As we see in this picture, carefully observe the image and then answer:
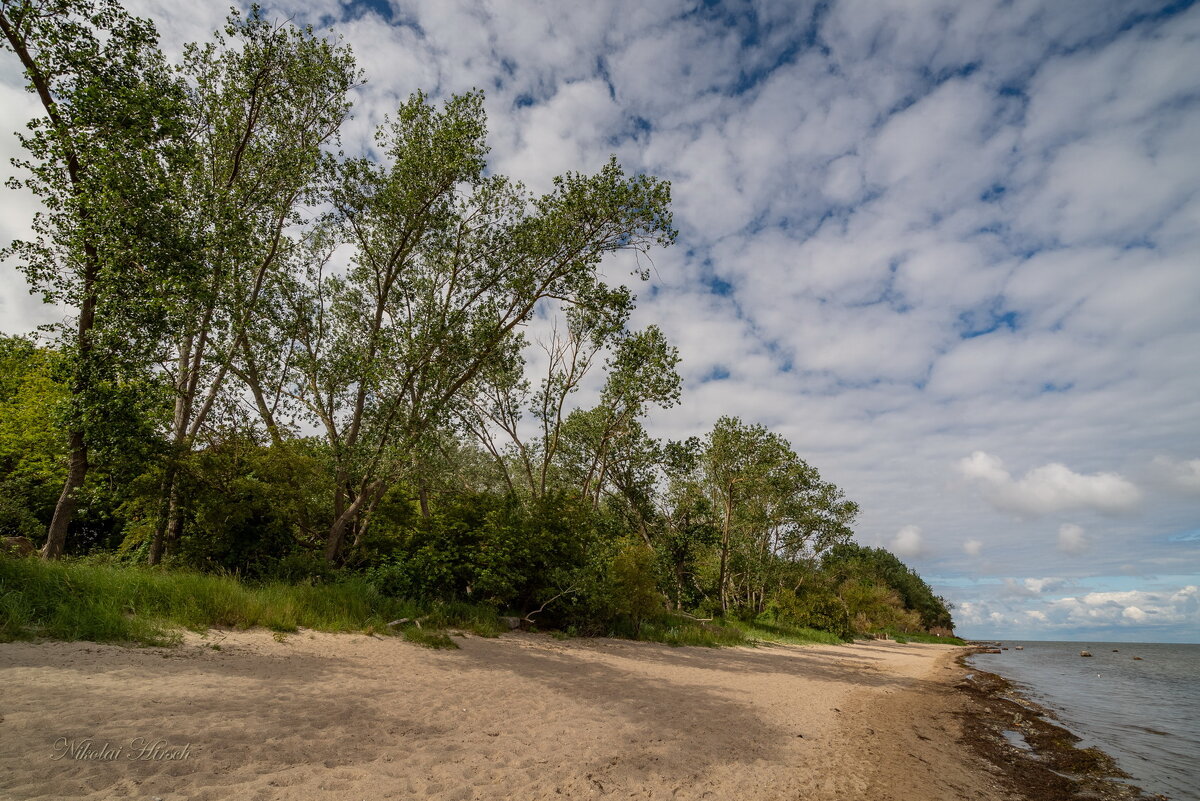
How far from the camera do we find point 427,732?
7031mm

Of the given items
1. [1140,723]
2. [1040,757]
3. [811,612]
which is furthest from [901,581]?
[1040,757]

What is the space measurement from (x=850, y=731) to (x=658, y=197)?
48.9 ft

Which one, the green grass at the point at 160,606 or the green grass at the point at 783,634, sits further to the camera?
the green grass at the point at 783,634

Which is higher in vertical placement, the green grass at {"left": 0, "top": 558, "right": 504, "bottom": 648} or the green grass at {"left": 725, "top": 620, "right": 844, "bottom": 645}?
the green grass at {"left": 0, "top": 558, "right": 504, "bottom": 648}

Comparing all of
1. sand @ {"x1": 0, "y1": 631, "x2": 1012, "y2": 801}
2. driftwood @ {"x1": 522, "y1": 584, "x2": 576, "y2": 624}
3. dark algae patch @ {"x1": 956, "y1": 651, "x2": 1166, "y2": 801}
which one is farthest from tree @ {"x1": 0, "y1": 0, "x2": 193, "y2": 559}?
dark algae patch @ {"x1": 956, "y1": 651, "x2": 1166, "y2": 801}

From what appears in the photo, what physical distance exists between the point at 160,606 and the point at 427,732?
676cm

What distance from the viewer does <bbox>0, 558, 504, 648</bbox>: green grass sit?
8.29 metres

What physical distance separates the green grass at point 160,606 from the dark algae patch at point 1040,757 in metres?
12.2

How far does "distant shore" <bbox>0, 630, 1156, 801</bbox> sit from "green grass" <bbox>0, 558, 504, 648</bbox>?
0.60 meters

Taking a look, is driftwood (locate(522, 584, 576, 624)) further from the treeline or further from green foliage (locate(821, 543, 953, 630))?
green foliage (locate(821, 543, 953, 630))
